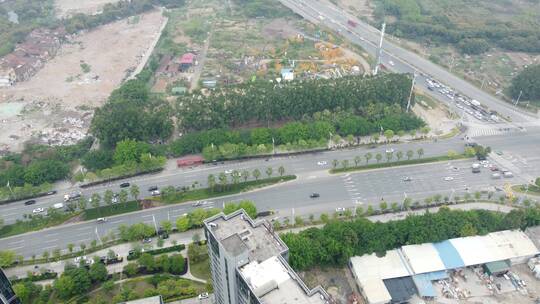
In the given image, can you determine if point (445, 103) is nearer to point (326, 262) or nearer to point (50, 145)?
A: point (326, 262)

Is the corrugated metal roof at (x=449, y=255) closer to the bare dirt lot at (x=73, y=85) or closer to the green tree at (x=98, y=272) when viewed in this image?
the green tree at (x=98, y=272)

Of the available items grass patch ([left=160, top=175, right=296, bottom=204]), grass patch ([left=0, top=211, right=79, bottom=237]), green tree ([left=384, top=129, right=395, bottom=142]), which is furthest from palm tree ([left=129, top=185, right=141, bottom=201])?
green tree ([left=384, top=129, right=395, bottom=142])

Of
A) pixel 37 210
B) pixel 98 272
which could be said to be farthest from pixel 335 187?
pixel 37 210

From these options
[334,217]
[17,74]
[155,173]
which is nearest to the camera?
[334,217]

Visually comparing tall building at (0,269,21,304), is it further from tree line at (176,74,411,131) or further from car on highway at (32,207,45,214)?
tree line at (176,74,411,131)

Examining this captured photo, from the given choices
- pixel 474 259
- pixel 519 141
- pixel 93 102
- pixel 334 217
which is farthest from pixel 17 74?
pixel 519 141

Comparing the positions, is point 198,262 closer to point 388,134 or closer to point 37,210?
point 37,210
